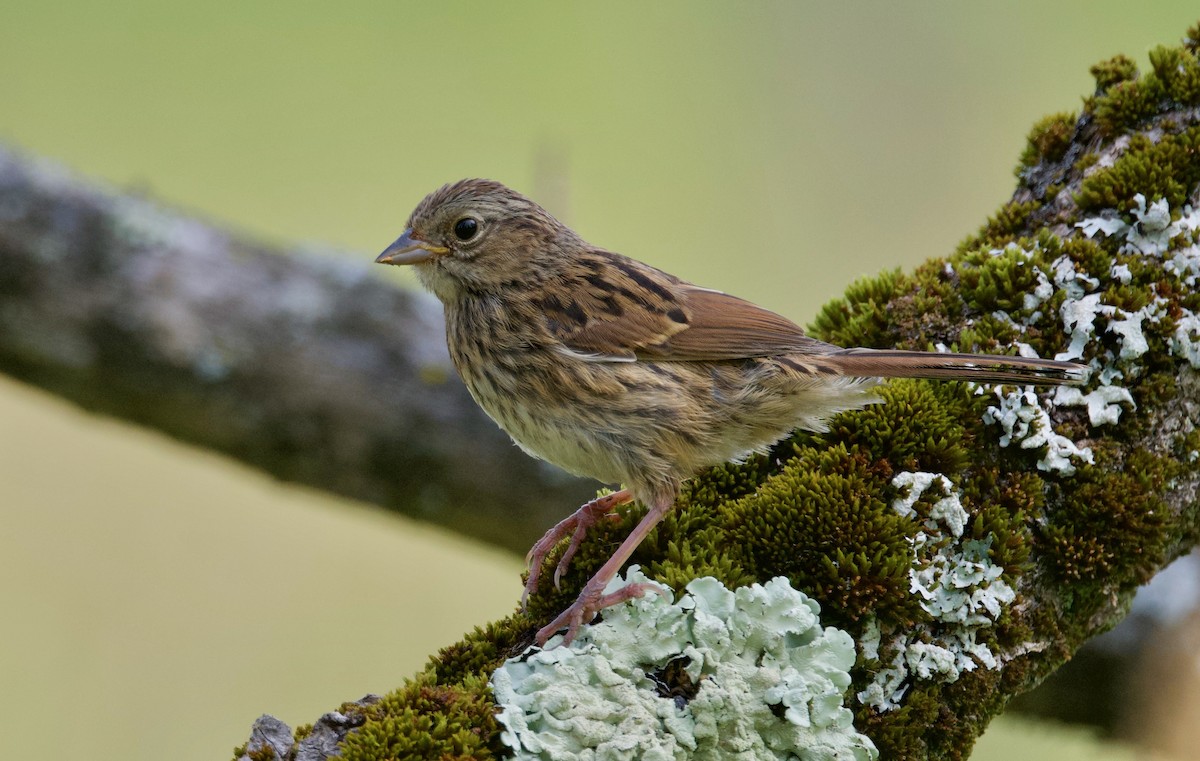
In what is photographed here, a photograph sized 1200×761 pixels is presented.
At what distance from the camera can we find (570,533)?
3.69m

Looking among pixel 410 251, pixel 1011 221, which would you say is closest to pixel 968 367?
pixel 1011 221

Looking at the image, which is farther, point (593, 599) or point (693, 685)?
point (593, 599)

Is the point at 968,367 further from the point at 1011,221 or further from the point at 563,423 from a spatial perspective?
the point at 563,423

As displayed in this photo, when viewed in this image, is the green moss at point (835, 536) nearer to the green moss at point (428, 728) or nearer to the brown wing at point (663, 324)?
the brown wing at point (663, 324)

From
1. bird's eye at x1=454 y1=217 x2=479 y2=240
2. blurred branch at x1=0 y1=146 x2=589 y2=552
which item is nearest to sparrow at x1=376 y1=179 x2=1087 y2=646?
bird's eye at x1=454 y1=217 x2=479 y2=240

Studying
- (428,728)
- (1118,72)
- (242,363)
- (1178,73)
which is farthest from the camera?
(242,363)

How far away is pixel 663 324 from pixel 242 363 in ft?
8.01

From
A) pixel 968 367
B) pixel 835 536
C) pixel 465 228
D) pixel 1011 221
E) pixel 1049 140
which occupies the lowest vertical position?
pixel 835 536

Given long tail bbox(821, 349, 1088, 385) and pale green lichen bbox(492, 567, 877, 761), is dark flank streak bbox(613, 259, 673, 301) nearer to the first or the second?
long tail bbox(821, 349, 1088, 385)

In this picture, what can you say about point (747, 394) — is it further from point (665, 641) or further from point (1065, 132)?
point (1065, 132)

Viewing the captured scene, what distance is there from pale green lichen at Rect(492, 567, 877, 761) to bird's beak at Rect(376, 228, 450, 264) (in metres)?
1.78

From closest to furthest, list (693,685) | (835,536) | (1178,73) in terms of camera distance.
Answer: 1. (693,685)
2. (835,536)
3. (1178,73)

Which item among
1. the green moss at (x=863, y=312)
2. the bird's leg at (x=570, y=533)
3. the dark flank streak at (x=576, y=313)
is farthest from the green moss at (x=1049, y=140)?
the bird's leg at (x=570, y=533)

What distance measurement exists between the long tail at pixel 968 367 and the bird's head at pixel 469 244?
1318 millimetres
